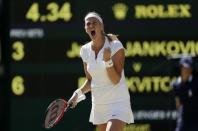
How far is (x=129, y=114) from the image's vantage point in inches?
294

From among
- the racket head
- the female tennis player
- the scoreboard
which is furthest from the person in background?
the racket head

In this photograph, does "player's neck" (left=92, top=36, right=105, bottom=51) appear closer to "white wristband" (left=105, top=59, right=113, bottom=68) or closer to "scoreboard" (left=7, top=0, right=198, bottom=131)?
"white wristband" (left=105, top=59, right=113, bottom=68)

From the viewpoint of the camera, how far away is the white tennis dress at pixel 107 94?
7406mm

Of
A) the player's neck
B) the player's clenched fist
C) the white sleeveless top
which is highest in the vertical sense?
the player's neck

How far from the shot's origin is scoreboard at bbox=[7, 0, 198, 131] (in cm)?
1025

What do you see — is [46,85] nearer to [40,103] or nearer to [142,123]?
[40,103]

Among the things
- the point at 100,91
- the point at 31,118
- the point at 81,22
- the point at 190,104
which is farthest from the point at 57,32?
the point at 100,91

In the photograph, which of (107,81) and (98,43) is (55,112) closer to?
(107,81)

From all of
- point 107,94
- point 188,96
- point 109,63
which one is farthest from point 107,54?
point 188,96

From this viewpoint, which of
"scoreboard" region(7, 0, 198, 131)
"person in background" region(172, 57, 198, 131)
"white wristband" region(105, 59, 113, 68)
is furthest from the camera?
"scoreboard" region(7, 0, 198, 131)

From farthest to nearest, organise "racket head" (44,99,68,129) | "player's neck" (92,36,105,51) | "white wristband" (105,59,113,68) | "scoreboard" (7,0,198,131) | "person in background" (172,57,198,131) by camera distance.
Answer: "scoreboard" (7,0,198,131)
"person in background" (172,57,198,131)
"racket head" (44,99,68,129)
"player's neck" (92,36,105,51)
"white wristband" (105,59,113,68)

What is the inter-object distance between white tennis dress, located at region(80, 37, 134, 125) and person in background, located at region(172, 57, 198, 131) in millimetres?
1529

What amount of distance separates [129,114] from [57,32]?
10.3 feet

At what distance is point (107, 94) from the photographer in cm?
743
